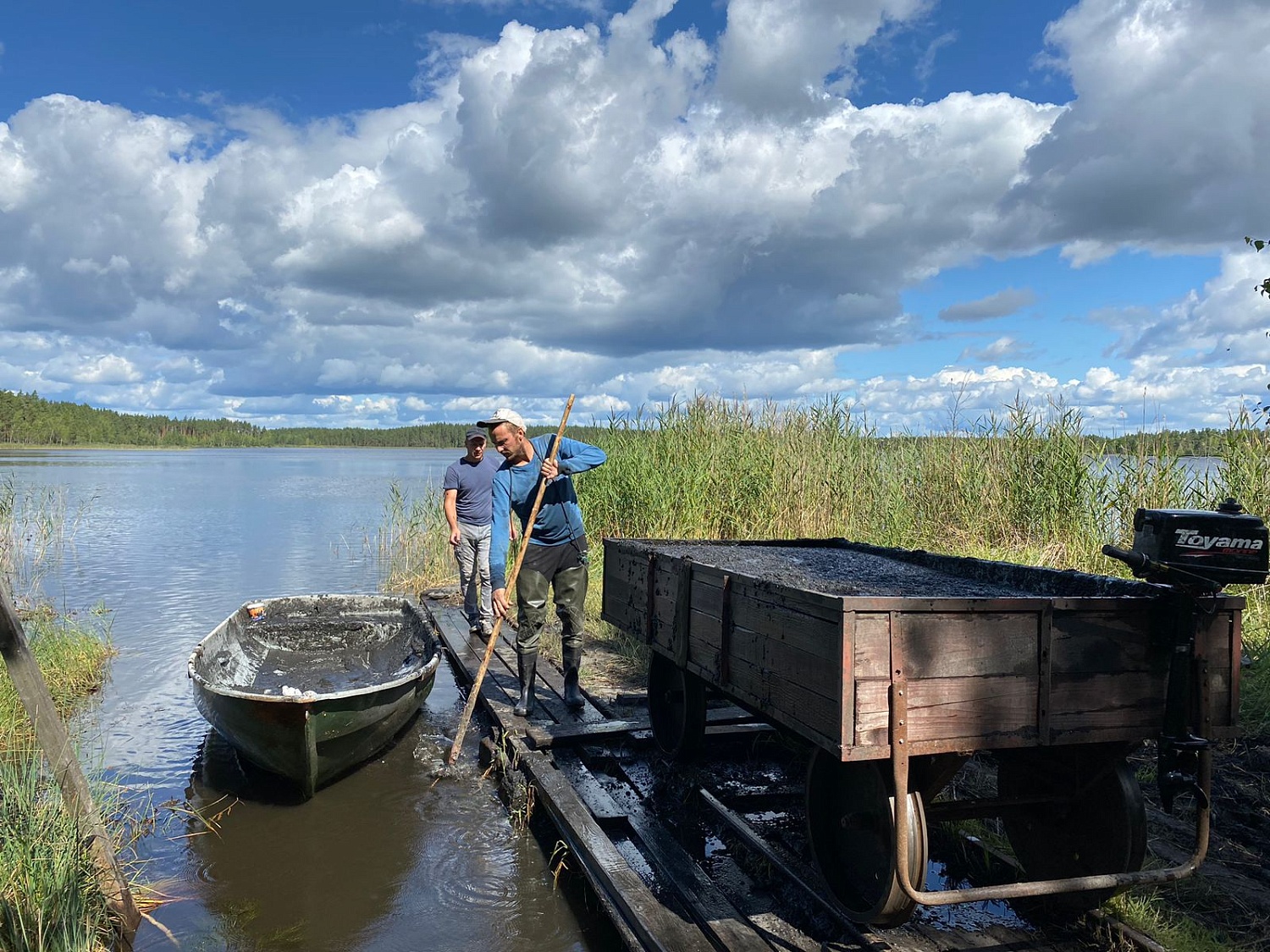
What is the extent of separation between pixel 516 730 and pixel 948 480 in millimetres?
6735

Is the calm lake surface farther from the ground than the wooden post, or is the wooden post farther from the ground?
the wooden post

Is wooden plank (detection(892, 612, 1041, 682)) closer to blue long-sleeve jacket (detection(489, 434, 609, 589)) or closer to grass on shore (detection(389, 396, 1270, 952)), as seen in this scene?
blue long-sleeve jacket (detection(489, 434, 609, 589))

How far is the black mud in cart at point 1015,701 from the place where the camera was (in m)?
2.80

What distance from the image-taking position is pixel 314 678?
717 cm

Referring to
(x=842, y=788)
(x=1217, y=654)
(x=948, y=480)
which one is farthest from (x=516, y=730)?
(x=948, y=480)

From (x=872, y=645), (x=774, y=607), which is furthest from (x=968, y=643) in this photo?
(x=774, y=607)

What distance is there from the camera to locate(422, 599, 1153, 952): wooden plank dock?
3.33 m

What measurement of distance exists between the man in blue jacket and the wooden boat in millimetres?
883

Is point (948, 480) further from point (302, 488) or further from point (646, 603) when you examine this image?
point (302, 488)

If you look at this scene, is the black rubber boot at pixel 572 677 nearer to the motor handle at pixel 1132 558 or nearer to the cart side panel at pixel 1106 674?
the cart side panel at pixel 1106 674

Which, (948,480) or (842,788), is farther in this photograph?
(948,480)

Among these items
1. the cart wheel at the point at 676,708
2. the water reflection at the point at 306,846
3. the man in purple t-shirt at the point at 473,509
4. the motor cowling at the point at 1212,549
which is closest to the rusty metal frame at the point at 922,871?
the motor cowling at the point at 1212,549

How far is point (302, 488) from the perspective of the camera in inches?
1487

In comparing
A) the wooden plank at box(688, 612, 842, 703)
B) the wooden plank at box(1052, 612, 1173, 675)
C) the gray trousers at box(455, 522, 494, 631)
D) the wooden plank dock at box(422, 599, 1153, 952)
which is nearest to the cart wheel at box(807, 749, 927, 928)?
the wooden plank dock at box(422, 599, 1153, 952)
